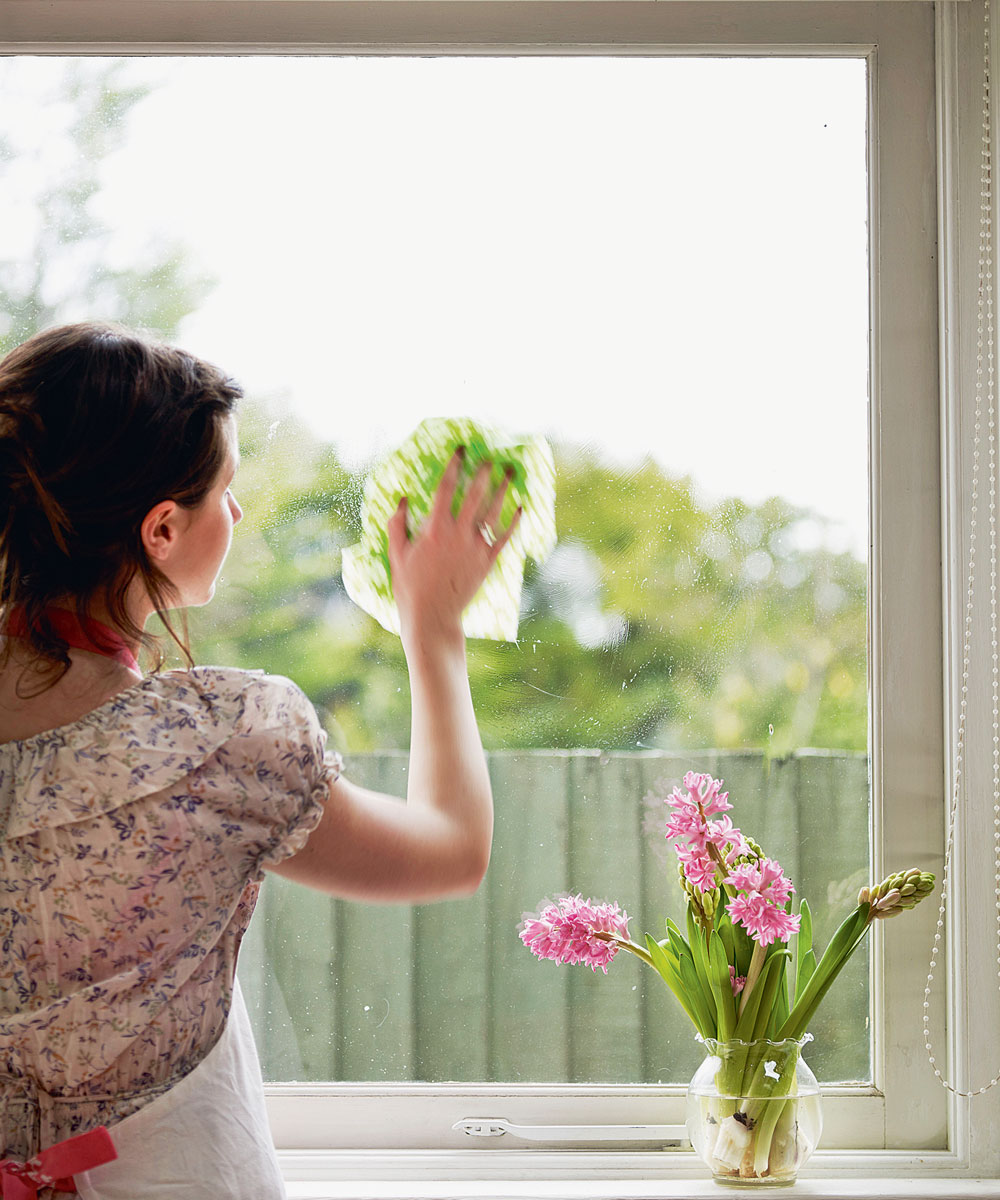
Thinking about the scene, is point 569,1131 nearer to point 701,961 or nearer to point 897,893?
point 701,961

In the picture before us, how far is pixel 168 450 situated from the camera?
76 centimetres

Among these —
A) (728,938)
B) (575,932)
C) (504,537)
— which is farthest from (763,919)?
(504,537)

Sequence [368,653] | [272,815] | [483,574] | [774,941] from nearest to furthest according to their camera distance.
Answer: [272,815] < [483,574] < [774,941] < [368,653]

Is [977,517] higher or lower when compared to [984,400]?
lower

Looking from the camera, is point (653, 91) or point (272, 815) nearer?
point (272, 815)

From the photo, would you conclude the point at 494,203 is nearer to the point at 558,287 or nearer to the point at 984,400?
the point at 558,287

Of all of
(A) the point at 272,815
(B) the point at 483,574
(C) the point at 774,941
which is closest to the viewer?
(A) the point at 272,815

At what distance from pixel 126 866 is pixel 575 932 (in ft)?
1.56

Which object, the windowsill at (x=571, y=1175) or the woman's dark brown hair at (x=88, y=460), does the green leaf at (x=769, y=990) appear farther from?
the woman's dark brown hair at (x=88, y=460)

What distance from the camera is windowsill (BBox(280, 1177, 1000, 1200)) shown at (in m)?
1.02

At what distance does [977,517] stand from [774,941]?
18.3 inches

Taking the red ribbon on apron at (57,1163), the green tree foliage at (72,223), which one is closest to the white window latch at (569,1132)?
the red ribbon on apron at (57,1163)

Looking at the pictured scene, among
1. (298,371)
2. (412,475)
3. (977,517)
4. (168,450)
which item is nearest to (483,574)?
(412,475)

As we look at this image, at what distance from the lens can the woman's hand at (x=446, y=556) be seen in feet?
2.95
